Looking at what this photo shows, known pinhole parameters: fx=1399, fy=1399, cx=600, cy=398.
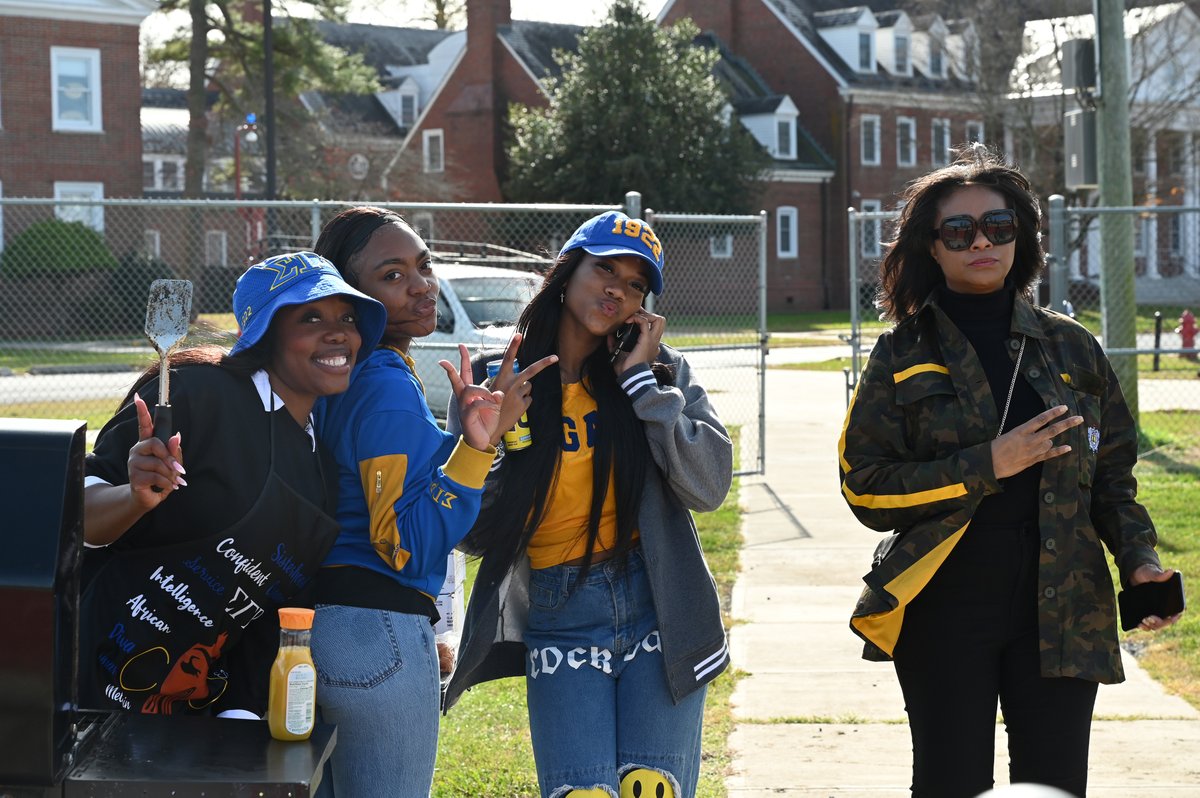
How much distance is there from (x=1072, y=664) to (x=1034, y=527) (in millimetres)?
342

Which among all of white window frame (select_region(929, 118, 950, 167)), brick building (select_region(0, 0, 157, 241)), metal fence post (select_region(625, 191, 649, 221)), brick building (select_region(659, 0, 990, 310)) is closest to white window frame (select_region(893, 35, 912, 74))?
brick building (select_region(659, 0, 990, 310))

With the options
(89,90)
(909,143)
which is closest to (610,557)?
(89,90)

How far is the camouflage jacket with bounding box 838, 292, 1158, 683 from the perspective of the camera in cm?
331

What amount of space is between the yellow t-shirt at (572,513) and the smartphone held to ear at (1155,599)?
1245 mm

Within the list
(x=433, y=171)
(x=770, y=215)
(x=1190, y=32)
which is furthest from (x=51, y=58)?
(x=1190, y=32)

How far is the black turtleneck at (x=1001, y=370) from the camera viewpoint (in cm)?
341

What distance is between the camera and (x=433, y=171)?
4594cm

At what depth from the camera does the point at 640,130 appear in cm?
3944

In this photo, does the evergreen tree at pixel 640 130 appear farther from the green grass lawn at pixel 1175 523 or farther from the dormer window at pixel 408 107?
the green grass lawn at pixel 1175 523

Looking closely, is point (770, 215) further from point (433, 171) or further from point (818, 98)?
point (433, 171)

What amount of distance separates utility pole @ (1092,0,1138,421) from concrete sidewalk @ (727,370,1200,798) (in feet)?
13.5

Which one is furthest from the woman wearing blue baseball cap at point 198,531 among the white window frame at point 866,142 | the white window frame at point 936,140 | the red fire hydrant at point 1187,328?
the white window frame at point 936,140

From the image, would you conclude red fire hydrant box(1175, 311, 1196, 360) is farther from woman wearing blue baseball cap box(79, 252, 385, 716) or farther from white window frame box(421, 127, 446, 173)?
white window frame box(421, 127, 446, 173)

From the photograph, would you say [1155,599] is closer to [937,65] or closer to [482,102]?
[482,102]
